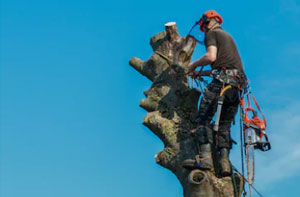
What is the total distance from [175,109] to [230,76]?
1.07 metres

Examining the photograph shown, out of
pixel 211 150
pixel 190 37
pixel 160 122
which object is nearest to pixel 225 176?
pixel 211 150

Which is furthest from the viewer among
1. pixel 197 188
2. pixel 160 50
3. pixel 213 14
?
pixel 160 50

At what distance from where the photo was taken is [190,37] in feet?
27.0

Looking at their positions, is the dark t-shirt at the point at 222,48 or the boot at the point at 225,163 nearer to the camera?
the boot at the point at 225,163

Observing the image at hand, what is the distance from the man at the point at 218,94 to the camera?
7.39 metres

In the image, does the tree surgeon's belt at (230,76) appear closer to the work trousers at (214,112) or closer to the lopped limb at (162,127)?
the work trousers at (214,112)

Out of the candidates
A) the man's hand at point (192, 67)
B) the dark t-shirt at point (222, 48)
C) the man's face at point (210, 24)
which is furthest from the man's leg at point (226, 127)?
the man's face at point (210, 24)

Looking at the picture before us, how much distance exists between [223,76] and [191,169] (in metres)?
1.32

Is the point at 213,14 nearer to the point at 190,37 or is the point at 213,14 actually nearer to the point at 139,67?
the point at 190,37

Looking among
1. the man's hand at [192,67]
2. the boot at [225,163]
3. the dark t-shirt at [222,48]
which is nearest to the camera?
the boot at [225,163]

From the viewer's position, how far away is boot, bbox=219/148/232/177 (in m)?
7.24

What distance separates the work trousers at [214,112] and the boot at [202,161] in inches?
4.1

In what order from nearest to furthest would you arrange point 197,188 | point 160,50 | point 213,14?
point 197,188 → point 213,14 → point 160,50

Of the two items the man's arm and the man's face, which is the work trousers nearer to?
the man's arm
